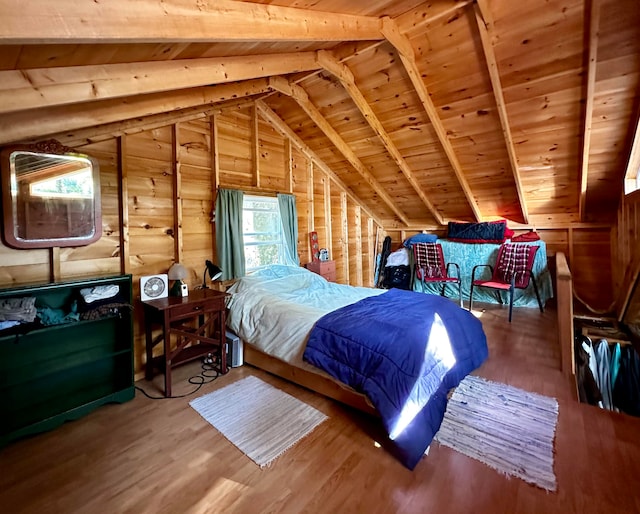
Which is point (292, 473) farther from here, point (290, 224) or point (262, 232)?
point (290, 224)

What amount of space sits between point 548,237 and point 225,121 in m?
4.91

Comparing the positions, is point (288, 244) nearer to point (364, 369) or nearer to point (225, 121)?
point (225, 121)

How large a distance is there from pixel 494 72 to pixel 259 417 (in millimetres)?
3380

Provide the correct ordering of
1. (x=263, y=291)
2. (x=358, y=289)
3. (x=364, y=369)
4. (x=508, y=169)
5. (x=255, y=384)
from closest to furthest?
1. (x=364, y=369)
2. (x=255, y=384)
3. (x=263, y=291)
4. (x=358, y=289)
5. (x=508, y=169)

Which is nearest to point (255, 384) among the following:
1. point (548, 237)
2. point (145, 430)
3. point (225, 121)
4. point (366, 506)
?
point (145, 430)

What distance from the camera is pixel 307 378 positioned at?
2408mm

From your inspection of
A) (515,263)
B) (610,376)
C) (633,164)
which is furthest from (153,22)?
(515,263)

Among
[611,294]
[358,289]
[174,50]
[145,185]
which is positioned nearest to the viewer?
[174,50]

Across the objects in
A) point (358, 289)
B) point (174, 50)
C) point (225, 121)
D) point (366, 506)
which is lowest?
point (366, 506)

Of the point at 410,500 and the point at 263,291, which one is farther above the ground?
the point at 263,291

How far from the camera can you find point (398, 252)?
18.6 ft

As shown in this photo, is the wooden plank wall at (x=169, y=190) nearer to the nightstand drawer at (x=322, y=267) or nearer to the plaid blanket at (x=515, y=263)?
the nightstand drawer at (x=322, y=267)

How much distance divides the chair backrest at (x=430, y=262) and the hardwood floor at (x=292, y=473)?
114 inches

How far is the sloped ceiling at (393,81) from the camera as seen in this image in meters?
1.41
